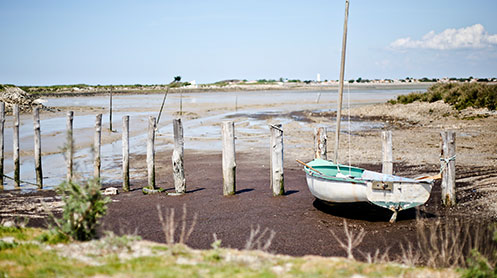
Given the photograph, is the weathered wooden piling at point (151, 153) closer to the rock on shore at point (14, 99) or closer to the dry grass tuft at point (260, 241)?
the dry grass tuft at point (260, 241)

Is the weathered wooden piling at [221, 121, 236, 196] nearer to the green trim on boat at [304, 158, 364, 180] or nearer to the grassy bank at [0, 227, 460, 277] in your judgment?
the green trim on boat at [304, 158, 364, 180]

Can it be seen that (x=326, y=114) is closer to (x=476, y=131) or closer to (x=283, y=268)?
(x=476, y=131)

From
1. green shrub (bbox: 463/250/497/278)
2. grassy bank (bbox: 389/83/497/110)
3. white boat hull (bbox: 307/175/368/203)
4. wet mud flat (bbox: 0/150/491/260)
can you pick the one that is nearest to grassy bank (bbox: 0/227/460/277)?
green shrub (bbox: 463/250/497/278)

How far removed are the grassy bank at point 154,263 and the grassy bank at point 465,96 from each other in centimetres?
2809

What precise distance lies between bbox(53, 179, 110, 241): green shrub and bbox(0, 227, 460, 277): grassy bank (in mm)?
248

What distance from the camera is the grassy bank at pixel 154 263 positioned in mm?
6305

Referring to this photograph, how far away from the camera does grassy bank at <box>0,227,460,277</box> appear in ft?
20.7

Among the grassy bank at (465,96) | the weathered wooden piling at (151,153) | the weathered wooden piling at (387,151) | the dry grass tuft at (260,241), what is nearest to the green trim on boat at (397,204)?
the weathered wooden piling at (387,151)

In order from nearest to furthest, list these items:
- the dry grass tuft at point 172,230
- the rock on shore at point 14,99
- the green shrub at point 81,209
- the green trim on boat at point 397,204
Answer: the dry grass tuft at point 172,230, the green shrub at point 81,209, the green trim on boat at point 397,204, the rock on shore at point 14,99

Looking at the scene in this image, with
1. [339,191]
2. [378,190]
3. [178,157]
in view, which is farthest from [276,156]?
[378,190]

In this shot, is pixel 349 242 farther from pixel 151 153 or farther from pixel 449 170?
pixel 151 153

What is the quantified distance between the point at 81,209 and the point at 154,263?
172cm

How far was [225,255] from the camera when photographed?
7.19 m

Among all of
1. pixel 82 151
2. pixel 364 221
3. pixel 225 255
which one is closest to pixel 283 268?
pixel 225 255
